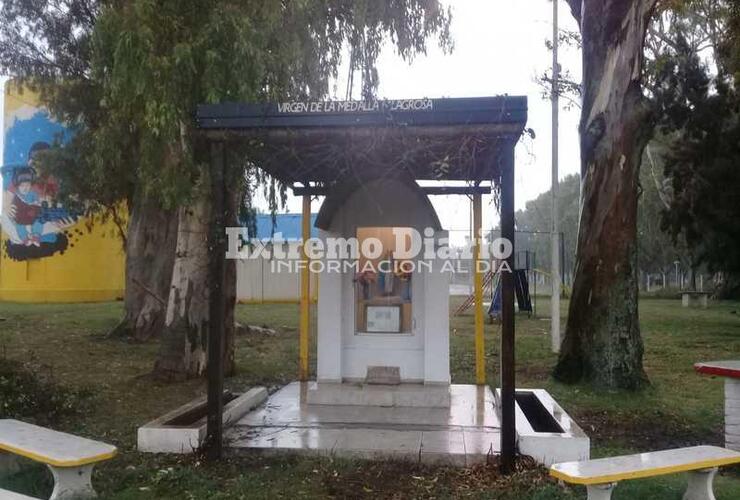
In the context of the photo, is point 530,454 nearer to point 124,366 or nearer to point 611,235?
point 611,235

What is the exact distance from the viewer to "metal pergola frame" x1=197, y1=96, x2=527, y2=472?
566 centimetres

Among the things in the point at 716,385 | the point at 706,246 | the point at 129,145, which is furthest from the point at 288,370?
the point at 706,246

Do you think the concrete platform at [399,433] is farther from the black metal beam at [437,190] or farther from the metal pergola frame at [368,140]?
the black metal beam at [437,190]

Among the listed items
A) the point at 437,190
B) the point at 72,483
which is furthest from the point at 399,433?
the point at 437,190

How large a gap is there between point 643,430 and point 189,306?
645 cm

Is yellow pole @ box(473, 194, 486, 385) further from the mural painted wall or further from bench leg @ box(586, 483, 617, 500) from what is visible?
the mural painted wall

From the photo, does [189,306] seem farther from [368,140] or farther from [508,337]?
[508,337]

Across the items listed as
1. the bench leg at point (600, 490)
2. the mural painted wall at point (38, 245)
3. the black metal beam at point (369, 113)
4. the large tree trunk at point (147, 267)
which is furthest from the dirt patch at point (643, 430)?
the mural painted wall at point (38, 245)

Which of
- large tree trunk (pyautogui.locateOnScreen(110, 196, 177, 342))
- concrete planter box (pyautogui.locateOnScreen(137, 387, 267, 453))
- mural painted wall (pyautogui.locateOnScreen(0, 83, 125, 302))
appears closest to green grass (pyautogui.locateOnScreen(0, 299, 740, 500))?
concrete planter box (pyautogui.locateOnScreen(137, 387, 267, 453))

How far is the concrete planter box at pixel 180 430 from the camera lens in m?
6.22

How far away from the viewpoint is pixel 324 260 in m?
8.70

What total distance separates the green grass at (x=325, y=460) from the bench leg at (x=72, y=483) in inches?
8.1

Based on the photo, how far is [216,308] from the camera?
6055 millimetres

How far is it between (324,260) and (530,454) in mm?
3840
